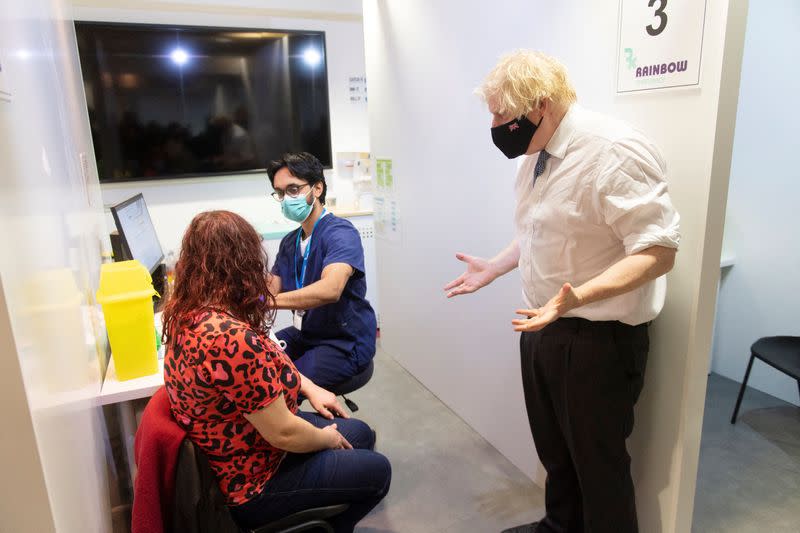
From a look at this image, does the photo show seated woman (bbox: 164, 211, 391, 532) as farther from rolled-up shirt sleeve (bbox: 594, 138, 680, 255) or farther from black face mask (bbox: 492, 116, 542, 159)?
rolled-up shirt sleeve (bbox: 594, 138, 680, 255)

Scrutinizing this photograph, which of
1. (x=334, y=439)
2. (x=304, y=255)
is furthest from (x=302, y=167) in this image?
(x=334, y=439)

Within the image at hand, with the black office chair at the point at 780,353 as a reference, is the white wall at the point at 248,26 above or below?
above

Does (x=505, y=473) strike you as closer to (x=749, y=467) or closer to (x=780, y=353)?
(x=749, y=467)

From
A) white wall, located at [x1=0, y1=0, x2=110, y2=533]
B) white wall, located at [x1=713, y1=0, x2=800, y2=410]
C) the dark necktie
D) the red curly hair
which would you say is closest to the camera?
white wall, located at [x1=0, y1=0, x2=110, y2=533]

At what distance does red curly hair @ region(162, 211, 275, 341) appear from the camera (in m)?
1.27

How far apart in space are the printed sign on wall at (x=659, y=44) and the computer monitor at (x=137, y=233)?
1763 millimetres

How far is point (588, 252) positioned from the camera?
145 cm

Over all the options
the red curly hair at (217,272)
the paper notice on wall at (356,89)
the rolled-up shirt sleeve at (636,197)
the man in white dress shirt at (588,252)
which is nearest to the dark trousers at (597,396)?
the man in white dress shirt at (588,252)

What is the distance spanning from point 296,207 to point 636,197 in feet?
4.14

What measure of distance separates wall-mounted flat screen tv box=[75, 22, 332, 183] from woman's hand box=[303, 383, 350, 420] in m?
2.56

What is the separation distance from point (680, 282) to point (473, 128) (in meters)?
1.18

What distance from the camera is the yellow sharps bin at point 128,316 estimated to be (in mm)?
1489

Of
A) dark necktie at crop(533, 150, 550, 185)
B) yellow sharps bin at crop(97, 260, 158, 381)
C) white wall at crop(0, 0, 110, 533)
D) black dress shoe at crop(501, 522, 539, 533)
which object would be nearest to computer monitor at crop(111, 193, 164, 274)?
white wall at crop(0, 0, 110, 533)

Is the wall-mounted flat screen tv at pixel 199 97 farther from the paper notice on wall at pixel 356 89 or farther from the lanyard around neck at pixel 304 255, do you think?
the lanyard around neck at pixel 304 255
